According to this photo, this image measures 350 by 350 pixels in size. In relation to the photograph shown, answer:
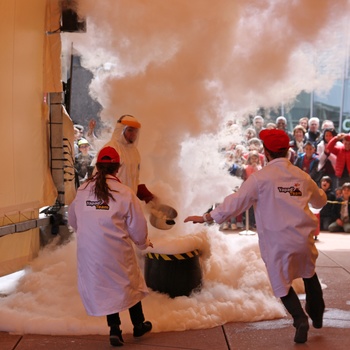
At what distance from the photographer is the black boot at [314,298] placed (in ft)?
17.1

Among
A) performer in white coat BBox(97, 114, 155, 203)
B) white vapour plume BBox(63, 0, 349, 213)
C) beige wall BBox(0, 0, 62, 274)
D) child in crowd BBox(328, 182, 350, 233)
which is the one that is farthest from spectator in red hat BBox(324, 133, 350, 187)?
performer in white coat BBox(97, 114, 155, 203)

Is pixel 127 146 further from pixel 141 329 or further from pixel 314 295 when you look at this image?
pixel 314 295

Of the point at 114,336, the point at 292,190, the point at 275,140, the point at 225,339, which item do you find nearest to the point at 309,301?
the point at 225,339

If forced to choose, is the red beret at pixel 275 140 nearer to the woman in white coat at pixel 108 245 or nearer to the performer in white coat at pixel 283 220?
the performer in white coat at pixel 283 220

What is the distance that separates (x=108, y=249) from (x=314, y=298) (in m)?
1.71

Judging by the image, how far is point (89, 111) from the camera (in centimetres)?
1048

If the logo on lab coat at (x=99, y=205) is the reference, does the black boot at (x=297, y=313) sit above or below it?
below

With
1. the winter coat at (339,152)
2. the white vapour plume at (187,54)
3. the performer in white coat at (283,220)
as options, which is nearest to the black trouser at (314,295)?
the performer in white coat at (283,220)

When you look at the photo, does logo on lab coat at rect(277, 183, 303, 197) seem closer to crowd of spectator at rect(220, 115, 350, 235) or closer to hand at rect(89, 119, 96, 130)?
hand at rect(89, 119, 96, 130)

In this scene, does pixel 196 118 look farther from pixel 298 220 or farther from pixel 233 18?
pixel 298 220

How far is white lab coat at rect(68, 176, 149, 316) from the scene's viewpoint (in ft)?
16.1

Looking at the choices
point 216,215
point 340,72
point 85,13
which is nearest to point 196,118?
point 85,13

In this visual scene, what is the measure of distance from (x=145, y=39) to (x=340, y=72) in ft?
24.3

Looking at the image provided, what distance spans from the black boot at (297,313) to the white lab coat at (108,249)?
1.17 m
